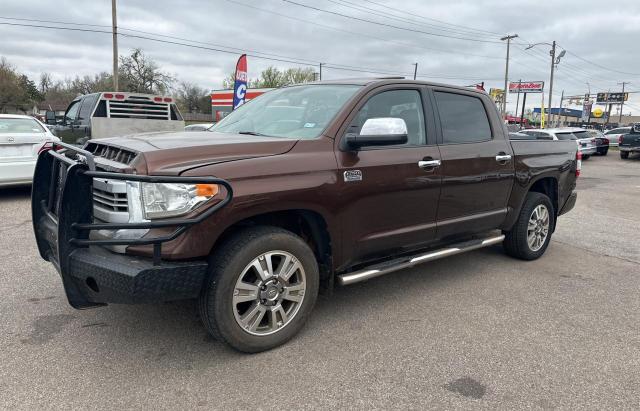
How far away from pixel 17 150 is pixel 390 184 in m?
6.81

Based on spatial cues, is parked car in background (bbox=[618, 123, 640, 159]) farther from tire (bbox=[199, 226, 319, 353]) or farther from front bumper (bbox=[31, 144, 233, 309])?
front bumper (bbox=[31, 144, 233, 309])

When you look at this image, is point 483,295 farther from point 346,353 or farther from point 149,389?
point 149,389

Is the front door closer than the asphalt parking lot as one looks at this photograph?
No

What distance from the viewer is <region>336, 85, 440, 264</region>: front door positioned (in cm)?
342

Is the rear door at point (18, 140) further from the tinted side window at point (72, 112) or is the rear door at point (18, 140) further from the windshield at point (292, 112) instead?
the windshield at point (292, 112)

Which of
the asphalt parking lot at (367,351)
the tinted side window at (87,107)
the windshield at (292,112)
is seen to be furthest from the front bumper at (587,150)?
the windshield at (292,112)

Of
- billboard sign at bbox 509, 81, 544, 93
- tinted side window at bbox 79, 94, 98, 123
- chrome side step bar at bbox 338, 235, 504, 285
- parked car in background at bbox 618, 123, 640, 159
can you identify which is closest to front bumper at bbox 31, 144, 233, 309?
chrome side step bar at bbox 338, 235, 504, 285

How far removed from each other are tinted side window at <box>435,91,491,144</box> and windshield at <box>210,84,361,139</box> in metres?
0.96

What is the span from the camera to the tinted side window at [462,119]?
422 centimetres

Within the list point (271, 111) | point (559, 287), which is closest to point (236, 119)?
point (271, 111)

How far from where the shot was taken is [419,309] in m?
3.92

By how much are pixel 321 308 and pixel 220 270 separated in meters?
1.31

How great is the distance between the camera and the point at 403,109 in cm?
396

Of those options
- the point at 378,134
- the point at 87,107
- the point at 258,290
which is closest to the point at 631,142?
the point at 87,107
